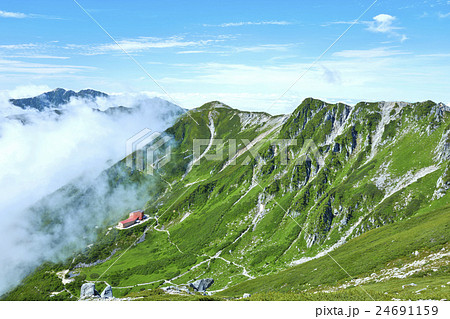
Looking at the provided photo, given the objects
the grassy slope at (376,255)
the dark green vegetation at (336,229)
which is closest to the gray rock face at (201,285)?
the dark green vegetation at (336,229)

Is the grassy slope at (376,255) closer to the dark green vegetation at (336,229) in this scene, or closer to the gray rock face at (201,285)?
the dark green vegetation at (336,229)

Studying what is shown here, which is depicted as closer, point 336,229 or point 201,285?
point 201,285

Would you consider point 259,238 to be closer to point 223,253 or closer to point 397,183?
point 223,253

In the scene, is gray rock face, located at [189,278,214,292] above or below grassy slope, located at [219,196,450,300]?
below

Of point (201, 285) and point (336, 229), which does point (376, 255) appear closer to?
point (336, 229)

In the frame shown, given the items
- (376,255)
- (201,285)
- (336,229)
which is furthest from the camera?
(336,229)

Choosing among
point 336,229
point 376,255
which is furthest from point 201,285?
point 336,229

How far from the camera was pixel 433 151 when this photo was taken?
148 meters

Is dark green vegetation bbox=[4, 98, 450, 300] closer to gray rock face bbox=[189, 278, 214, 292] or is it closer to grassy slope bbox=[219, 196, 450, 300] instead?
grassy slope bbox=[219, 196, 450, 300]

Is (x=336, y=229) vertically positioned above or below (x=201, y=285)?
above

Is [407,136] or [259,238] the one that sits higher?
[407,136]

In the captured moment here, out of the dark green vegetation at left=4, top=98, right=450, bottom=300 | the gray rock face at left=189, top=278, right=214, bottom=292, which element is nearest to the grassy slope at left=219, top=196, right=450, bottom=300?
the dark green vegetation at left=4, top=98, right=450, bottom=300
